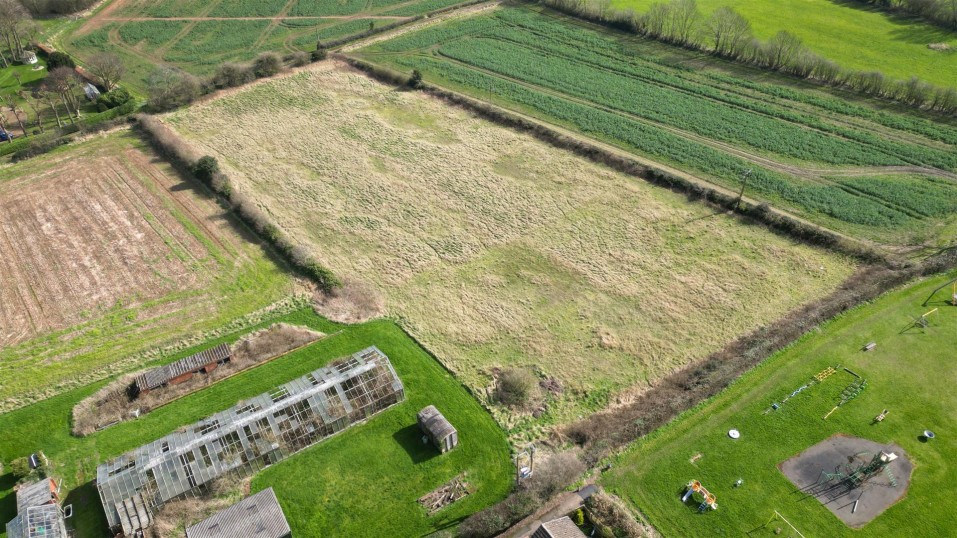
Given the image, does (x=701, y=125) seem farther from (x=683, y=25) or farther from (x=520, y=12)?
(x=520, y=12)

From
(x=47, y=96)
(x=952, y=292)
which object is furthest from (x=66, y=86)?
(x=952, y=292)

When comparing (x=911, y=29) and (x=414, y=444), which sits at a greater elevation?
(x=911, y=29)

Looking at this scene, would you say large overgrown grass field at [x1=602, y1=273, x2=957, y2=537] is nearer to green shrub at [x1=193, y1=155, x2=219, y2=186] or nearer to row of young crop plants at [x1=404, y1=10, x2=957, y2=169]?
row of young crop plants at [x1=404, y1=10, x2=957, y2=169]

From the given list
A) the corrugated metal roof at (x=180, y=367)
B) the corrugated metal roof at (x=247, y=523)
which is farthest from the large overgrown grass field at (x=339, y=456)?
the corrugated metal roof at (x=180, y=367)

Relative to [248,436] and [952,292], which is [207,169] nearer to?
[248,436]

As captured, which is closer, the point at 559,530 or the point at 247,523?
the point at 559,530

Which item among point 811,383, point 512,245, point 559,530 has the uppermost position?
point 512,245
